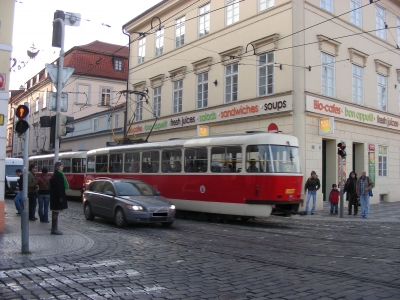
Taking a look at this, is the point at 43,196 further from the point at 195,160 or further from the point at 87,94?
the point at 87,94

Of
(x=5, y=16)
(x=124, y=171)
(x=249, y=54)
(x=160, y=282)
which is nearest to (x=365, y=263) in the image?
(x=160, y=282)

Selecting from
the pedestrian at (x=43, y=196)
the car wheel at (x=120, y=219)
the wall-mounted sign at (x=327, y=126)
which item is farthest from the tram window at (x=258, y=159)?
the wall-mounted sign at (x=327, y=126)

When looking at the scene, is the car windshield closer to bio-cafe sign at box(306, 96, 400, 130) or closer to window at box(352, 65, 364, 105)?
bio-cafe sign at box(306, 96, 400, 130)

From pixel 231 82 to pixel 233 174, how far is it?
9.83m

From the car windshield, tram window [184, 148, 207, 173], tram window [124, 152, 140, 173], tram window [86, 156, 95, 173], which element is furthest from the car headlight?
tram window [86, 156, 95, 173]

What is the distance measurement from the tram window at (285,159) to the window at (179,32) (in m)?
15.0

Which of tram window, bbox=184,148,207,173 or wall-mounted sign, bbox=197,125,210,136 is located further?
wall-mounted sign, bbox=197,125,210,136

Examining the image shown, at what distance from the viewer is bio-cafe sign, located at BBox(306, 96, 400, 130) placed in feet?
67.3

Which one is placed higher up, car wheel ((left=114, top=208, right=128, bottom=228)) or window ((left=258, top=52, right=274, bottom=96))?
window ((left=258, top=52, right=274, bottom=96))

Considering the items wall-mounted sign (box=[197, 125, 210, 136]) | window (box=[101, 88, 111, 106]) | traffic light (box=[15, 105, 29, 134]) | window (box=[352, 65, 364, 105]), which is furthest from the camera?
window (box=[101, 88, 111, 106])

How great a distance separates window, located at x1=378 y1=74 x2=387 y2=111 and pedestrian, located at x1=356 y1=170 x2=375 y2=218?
9.94 metres

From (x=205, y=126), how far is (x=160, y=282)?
18511 mm

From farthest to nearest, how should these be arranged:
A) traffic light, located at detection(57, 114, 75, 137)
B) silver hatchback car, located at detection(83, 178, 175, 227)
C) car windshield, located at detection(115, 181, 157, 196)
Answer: traffic light, located at detection(57, 114, 75, 137) → car windshield, located at detection(115, 181, 157, 196) → silver hatchback car, located at detection(83, 178, 175, 227)

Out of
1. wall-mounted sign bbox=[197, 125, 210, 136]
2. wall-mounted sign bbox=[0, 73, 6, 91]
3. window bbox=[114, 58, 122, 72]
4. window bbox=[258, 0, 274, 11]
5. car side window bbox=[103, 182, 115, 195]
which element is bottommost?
car side window bbox=[103, 182, 115, 195]
